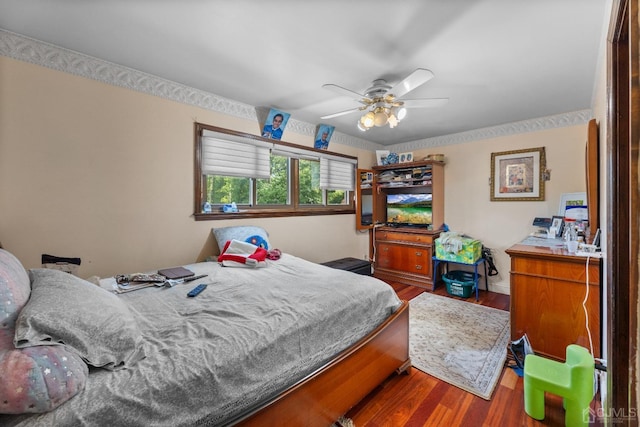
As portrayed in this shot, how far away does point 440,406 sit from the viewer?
169 centimetres

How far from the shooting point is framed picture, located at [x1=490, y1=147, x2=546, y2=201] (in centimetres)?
351

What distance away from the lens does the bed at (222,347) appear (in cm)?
87

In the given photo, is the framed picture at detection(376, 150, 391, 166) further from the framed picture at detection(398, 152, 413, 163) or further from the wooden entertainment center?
the framed picture at detection(398, 152, 413, 163)

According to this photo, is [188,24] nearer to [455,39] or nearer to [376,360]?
[455,39]

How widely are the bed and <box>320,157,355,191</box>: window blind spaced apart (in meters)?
2.27

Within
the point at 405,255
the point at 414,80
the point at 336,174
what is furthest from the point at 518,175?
the point at 414,80

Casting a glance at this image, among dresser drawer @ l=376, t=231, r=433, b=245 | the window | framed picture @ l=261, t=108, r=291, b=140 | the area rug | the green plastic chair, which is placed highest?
framed picture @ l=261, t=108, r=291, b=140

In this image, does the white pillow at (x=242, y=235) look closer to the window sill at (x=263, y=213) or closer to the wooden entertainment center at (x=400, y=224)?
the window sill at (x=263, y=213)

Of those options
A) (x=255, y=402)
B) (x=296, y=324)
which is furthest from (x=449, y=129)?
(x=255, y=402)

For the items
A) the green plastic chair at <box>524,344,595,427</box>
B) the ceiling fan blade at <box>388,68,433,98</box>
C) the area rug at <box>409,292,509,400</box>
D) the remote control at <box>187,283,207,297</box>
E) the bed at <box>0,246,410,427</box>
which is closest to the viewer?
the bed at <box>0,246,410,427</box>

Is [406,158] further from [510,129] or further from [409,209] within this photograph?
[510,129]

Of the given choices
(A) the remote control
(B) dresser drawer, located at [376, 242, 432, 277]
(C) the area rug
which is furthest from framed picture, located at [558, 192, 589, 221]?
(A) the remote control

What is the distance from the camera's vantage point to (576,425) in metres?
1.46

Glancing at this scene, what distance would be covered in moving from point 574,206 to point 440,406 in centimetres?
289
